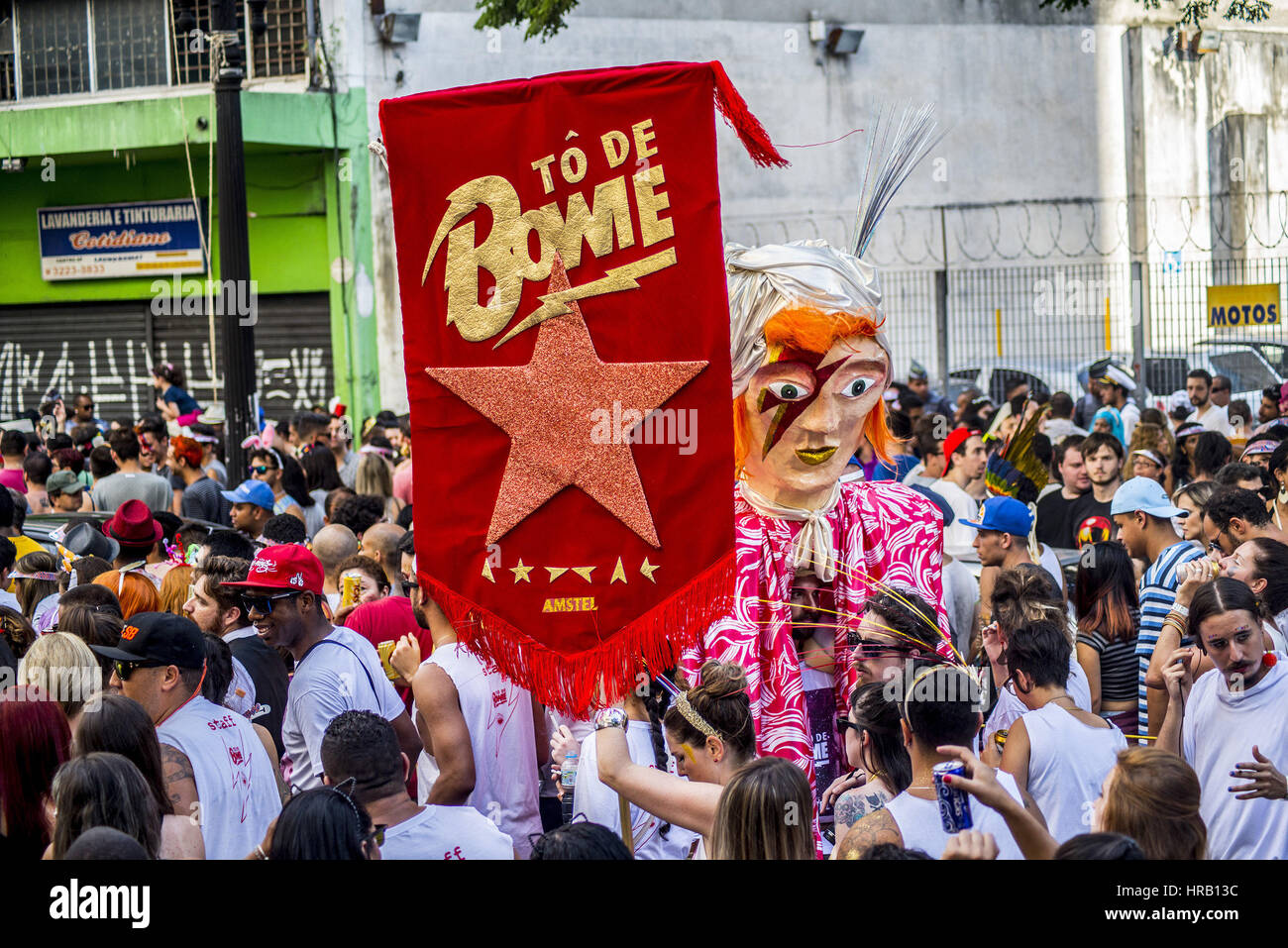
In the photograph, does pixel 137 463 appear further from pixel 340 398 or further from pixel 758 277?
pixel 340 398

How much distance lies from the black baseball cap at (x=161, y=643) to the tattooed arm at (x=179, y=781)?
29 centimetres

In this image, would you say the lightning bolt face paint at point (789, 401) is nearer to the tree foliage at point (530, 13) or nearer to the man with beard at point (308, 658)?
the man with beard at point (308, 658)

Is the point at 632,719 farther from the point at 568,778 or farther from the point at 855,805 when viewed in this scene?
the point at 855,805

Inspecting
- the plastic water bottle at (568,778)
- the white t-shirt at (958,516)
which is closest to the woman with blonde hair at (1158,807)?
the plastic water bottle at (568,778)

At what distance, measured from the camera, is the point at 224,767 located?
161 inches

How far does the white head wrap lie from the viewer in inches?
183

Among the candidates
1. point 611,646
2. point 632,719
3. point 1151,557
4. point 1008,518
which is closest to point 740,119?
point 611,646

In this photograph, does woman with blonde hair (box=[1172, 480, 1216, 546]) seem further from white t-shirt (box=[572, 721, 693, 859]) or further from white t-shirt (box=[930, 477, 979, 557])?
white t-shirt (box=[572, 721, 693, 859])

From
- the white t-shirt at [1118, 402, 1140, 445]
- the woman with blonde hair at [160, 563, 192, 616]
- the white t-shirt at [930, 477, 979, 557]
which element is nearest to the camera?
the woman with blonde hair at [160, 563, 192, 616]

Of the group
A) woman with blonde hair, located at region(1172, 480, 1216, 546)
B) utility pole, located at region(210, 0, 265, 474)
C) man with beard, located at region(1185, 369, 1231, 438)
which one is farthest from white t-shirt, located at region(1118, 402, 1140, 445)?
utility pole, located at region(210, 0, 265, 474)

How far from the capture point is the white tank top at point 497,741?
186 inches

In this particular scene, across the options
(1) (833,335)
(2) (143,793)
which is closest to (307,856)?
(2) (143,793)

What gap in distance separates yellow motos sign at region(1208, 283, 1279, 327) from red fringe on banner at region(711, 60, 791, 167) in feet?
40.5
